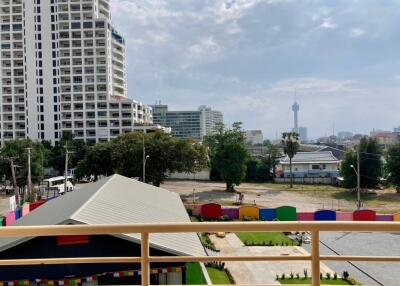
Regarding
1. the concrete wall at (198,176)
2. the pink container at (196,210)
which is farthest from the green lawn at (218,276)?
the concrete wall at (198,176)

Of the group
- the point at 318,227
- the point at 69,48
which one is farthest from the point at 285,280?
the point at 69,48

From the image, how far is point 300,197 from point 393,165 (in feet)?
32.2

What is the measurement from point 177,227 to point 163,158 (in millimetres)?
33537

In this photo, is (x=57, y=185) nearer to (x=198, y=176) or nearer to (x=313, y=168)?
(x=198, y=176)

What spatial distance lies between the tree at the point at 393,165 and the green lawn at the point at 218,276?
30.2 m

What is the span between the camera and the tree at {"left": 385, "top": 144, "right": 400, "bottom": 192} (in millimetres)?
39219

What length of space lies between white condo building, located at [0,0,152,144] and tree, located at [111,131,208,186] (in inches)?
1256

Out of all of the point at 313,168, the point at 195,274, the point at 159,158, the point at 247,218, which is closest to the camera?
the point at 195,274

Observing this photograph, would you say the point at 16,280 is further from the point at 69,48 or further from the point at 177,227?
the point at 69,48

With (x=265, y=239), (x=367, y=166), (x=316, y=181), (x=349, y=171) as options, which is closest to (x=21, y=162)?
(x=265, y=239)

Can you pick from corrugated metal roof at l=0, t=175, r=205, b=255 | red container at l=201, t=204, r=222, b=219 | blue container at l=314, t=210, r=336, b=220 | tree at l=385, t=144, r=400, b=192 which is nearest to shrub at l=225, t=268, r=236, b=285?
corrugated metal roof at l=0, t=175, r=205, b=255

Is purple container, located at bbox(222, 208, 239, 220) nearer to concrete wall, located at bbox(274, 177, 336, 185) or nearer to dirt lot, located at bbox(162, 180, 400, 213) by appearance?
dirt lot, located at bbox(162, 180, 400, 213)

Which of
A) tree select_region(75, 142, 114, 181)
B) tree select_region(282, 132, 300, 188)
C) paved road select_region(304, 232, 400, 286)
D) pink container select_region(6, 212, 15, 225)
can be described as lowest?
paved road select_region(304, 232, 400, 286)

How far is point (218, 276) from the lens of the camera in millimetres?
14492
